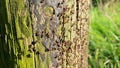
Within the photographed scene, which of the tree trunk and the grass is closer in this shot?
the tree trunk

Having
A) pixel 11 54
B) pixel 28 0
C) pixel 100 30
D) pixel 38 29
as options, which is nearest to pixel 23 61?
pixel 11 54

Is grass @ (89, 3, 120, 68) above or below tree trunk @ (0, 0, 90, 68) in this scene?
below

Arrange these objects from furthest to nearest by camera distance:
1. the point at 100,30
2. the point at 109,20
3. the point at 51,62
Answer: the point at 109,20 < the point at 100,30 < the point at 51,62

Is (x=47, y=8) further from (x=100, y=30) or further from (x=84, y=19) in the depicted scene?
(x=100, y=30)

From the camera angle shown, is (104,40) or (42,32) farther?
(104,40)
